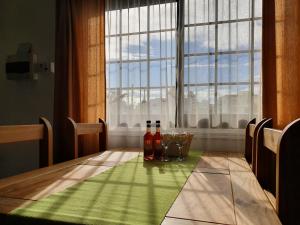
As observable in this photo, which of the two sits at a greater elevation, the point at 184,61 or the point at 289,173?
the point at 184,61

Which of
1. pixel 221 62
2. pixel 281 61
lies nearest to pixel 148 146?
pixel 221 62

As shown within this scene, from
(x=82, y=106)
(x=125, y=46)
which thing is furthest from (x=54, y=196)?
(x=125, y=46)

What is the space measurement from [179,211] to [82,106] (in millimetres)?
1872

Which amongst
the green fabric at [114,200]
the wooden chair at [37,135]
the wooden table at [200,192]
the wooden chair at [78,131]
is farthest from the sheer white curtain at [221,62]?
the wooden chair at [37,135]

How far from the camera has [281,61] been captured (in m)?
1.91

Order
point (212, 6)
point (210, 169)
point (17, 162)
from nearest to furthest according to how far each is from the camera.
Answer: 1. point (210, 169)
2. point (212, 6)
3. point (17, 162)

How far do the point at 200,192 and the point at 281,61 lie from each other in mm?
1392

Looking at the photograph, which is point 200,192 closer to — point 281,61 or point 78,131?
point 78,131

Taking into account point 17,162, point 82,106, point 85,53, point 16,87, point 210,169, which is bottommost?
point 17,162

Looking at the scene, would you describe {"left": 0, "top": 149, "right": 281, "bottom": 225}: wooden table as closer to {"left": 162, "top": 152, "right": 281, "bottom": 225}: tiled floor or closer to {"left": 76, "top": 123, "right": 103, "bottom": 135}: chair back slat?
{"left": 162, "top": 152, "right": 281, "bottom": 225}: tiled floor

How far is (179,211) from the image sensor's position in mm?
716

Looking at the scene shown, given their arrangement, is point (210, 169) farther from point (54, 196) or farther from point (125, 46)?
point (125, 46)

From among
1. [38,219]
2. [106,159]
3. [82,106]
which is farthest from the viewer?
[82,106]

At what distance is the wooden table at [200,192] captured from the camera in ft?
2.26
